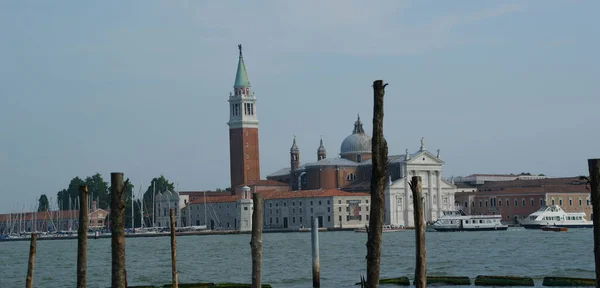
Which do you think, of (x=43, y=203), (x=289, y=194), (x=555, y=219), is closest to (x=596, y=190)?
(x=555, y=219)

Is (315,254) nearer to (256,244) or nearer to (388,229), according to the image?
(256,244)

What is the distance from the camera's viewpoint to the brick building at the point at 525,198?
8625cm

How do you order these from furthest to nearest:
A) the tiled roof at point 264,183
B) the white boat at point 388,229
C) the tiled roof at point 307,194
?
1. the tiled roof at point 264,183
2. the tiled roof at point 307,194
3. the white boat at point 388,229

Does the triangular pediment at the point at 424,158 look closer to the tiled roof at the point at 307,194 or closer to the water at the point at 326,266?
the tiled roof at the point at 307,194

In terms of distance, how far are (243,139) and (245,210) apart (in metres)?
5.70

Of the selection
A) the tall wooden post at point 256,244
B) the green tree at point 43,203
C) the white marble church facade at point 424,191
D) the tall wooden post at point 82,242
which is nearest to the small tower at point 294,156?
the white marble church facade at point 424,191

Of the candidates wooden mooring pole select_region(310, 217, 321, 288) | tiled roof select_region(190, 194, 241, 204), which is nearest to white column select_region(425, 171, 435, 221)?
tiled roof select_region(190, 194, 241, 204)

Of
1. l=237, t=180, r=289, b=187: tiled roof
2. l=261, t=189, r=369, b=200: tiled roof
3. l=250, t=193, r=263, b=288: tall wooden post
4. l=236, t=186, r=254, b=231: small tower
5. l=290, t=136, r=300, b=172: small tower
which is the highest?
l=290, t=136, r=300, b=172: small tower

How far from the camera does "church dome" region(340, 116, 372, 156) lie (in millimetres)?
95062

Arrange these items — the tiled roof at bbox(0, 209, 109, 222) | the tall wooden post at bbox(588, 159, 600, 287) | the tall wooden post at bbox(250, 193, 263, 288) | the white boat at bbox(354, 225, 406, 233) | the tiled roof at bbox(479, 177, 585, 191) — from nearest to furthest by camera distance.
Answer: the tall wooden post at bbox(588, 159, 600, 287)
the tall wooden post at bbox(250, 193, 263, 288)
the white boat at bbox(354, 225, 406, 233)
the tiled roof at bbox(479, 177, 585, 191)
the tiled roof at bbox(0, 209, 109, 222)

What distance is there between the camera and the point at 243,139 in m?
90.1

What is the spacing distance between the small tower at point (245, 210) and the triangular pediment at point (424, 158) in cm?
1328

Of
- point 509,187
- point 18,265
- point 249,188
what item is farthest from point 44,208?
point 18,265

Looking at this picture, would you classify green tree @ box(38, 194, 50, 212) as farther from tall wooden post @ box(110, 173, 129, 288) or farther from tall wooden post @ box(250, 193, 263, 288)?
tall wooden post @ box(110, 173, 129, 288)
